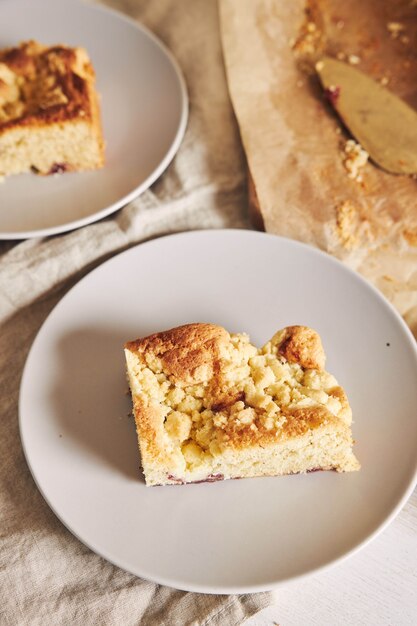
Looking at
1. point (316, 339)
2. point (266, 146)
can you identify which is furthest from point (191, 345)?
point (266, 146)

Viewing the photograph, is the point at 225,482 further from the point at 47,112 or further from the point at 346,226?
the point at 47,112

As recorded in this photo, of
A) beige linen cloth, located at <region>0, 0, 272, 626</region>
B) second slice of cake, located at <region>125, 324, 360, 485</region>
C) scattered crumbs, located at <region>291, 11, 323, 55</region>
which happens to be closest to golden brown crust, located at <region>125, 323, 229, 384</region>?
second slice of cake, located at <region>125, 324, 360, 485</region>

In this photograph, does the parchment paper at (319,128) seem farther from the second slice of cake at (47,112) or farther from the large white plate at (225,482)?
the second slice of cake at (47,112)

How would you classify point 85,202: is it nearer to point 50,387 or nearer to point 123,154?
point 123,154

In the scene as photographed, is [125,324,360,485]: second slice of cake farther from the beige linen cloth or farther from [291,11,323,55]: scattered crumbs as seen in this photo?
[291,11,323,55]: scattered crumbs

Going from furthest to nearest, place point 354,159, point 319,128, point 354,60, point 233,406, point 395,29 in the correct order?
point 395,29, point 354,60, point 319,128, point 354,159, point 233,406

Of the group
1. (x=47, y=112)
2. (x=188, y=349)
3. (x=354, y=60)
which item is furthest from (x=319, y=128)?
(x=188, y=349)
